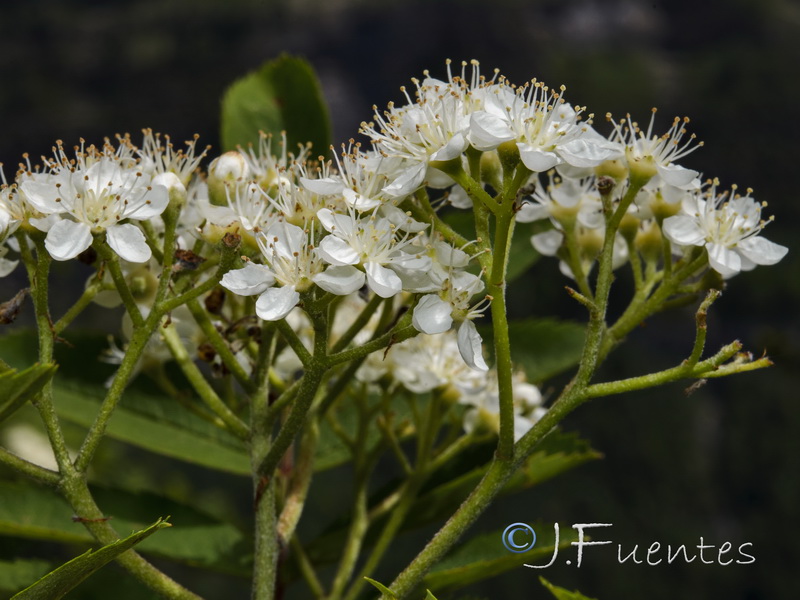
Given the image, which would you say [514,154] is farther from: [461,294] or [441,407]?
[441,407]

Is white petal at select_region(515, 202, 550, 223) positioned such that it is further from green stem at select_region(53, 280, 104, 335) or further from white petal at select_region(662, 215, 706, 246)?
green stem at select_region(53, 280, 104, 335)

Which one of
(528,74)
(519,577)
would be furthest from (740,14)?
(519,577)

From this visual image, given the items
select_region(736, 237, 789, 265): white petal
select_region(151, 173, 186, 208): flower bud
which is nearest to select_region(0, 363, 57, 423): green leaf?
select_region(151, 173, 186, 208): flower bud

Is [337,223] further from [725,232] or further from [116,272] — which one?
[725,232]

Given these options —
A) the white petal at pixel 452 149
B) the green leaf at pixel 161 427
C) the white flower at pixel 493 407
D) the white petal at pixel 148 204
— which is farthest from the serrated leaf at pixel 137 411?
the white petal at pixel 452 149

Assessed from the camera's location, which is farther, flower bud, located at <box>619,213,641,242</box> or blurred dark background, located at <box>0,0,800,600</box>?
blurred dark background, located at <box>0,0,800,600</box>

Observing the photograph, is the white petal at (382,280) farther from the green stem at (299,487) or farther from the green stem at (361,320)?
the green stem at (299,487)
